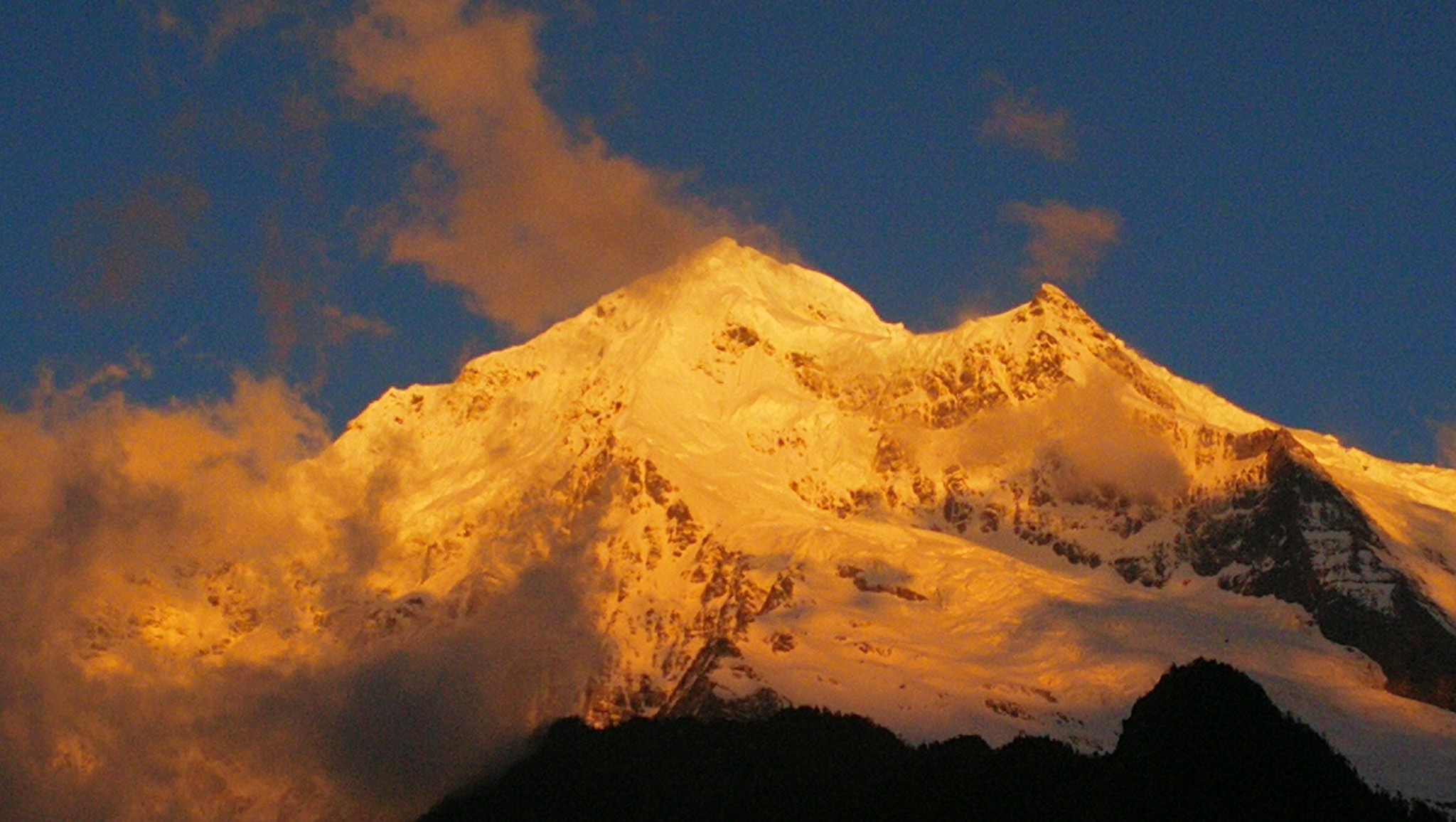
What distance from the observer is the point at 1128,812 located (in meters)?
194

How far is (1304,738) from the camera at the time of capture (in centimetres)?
19950

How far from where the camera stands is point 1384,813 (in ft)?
637

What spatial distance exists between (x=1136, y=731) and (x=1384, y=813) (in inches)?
676

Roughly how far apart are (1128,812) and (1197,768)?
5309 mm

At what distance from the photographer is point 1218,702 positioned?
19775 cm

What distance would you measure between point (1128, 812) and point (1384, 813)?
1690 centimetres

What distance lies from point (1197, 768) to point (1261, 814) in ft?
18.2

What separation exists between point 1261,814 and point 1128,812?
8863mm

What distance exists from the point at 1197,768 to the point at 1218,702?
6.07 m

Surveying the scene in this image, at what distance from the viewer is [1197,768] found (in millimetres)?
193625

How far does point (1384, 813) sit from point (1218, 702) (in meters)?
13.0

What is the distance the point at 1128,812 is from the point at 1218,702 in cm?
1016

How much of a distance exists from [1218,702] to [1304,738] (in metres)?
6.86
